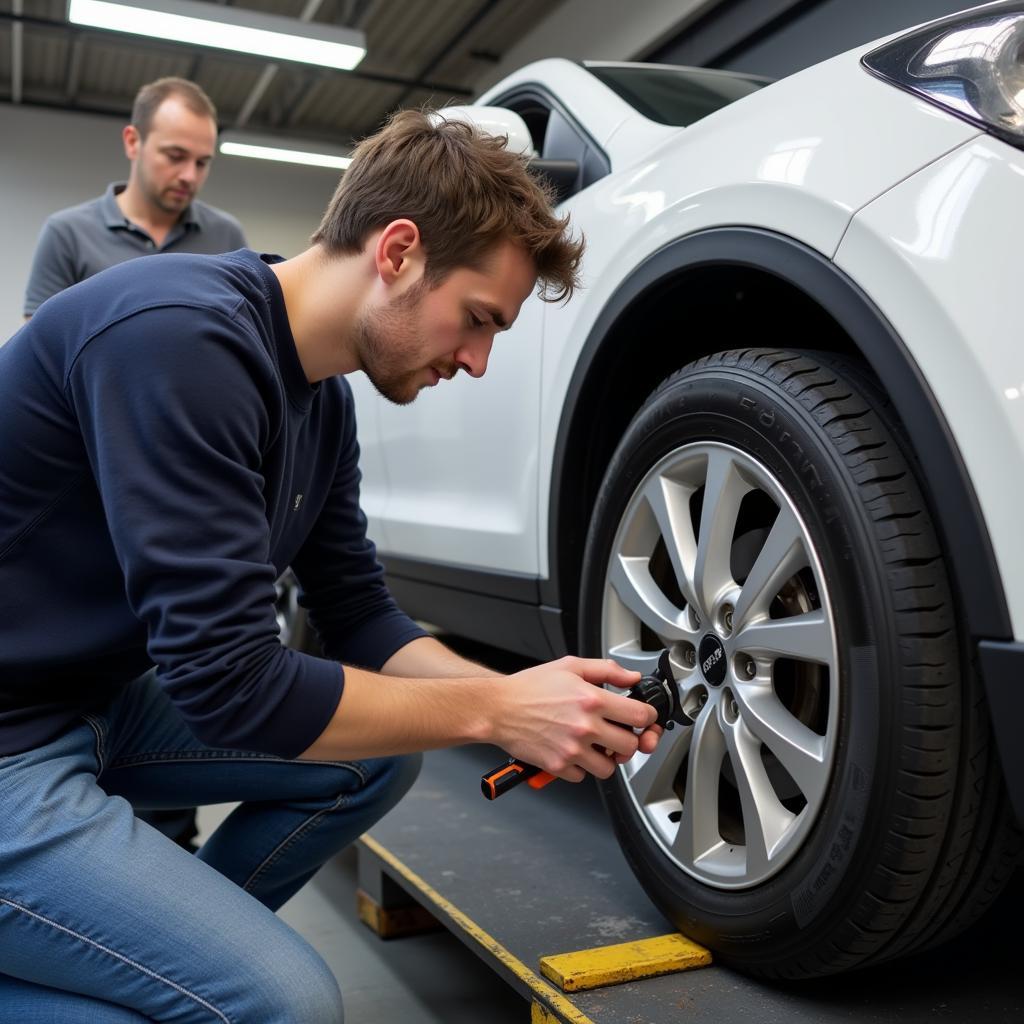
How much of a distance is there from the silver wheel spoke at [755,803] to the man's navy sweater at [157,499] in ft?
1.56

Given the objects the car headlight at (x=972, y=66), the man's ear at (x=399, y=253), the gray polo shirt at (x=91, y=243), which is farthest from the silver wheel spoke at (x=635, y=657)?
the gray polo shirt at (x=91, y=243)

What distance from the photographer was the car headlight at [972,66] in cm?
101

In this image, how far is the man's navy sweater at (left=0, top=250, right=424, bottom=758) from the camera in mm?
1012

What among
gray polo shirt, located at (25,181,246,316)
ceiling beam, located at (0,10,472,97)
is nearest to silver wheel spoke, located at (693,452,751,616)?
gray polo shirt, located at (25,181,246,316)

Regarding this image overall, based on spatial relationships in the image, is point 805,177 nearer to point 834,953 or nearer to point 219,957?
point 834,953

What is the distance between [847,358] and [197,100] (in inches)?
81.5

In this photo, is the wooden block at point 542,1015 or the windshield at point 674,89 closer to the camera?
the wooden block at point 542,1015

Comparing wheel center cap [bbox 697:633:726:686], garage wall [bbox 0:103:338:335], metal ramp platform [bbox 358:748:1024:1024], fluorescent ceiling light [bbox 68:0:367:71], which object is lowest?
metal ramp platform [bbox 358:748:1024:1024]

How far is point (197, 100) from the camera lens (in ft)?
8.82

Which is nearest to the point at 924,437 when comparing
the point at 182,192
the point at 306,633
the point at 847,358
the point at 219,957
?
the point at 847,358

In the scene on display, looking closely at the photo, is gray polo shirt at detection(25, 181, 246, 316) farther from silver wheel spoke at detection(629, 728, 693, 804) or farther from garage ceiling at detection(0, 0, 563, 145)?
garage ceiling at detection(0, 0, 563, 145)

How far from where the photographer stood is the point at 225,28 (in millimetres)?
6074

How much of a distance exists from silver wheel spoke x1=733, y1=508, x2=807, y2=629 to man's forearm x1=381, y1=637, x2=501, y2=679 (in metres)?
0.36

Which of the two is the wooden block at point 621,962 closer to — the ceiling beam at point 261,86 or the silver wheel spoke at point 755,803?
the silver wheel spoke at point 755,803
